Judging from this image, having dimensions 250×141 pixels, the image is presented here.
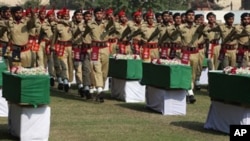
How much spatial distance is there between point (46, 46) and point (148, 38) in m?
3.68

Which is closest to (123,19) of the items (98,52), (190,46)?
(190,46)

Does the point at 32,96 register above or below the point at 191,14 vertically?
below

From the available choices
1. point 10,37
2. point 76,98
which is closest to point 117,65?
point 76,98

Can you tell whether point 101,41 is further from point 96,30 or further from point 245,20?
point 245,20

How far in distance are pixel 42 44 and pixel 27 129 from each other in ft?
30.5

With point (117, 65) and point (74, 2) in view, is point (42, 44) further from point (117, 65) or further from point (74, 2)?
point (74, 2)

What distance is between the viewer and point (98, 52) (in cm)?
1683

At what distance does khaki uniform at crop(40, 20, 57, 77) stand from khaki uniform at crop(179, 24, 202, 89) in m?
4.06

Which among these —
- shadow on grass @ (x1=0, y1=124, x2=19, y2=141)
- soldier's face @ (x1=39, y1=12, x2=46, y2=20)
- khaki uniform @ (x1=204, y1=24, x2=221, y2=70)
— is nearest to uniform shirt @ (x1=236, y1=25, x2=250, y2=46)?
khaki uniform @ (x1=204, y1=24, x2=221, y2=70)

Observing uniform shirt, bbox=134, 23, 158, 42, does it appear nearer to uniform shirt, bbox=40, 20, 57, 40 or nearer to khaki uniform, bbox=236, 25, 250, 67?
khaki uniform, bbox=236, 25, 250, 67

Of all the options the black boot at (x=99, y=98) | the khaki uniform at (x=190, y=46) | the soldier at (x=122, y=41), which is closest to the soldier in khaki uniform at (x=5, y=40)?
the black boot at (x=99, y=98)

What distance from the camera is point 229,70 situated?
40.8 feet

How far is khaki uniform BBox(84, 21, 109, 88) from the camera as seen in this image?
1675 cm

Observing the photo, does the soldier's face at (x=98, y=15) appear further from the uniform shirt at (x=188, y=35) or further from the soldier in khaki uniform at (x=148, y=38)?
the uniform shirt at (x=188, y=35)
